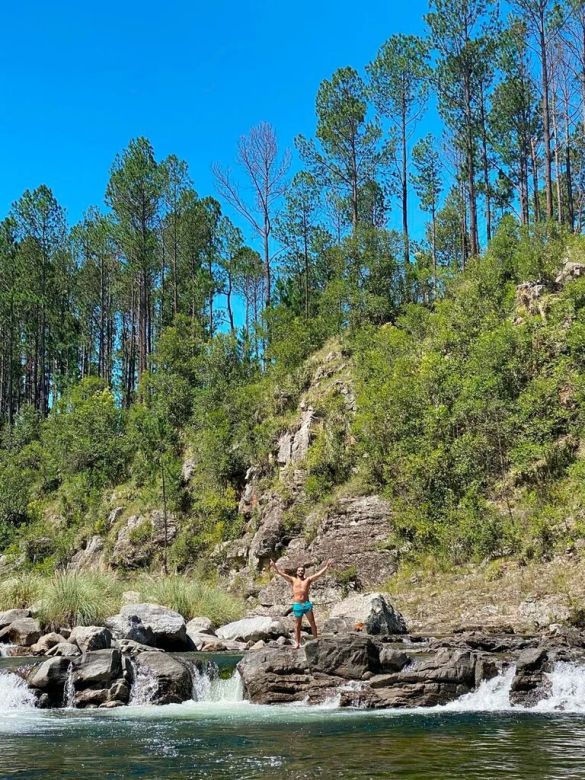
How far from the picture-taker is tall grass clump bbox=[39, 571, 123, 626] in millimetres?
21734

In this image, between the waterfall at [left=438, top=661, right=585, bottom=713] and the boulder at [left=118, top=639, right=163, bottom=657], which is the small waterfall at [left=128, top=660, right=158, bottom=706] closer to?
the boulder at [left=118, top=639, right=163, bottom=657]

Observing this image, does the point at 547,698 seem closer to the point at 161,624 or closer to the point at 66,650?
the point at 66,650

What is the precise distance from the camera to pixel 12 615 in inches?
883

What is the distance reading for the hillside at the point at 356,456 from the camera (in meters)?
22.8

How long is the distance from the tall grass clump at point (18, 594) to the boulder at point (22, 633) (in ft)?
10.6

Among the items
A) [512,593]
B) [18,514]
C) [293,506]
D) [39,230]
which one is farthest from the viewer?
[39,230]

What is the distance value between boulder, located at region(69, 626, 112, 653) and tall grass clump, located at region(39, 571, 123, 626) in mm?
3711

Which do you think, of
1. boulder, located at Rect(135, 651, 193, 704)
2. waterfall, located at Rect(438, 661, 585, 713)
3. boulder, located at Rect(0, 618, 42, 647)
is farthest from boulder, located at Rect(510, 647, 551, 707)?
boulder, located at Rect(0, 618, 42, 647)

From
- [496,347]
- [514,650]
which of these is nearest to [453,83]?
[496,347]

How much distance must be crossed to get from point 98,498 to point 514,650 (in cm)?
2759

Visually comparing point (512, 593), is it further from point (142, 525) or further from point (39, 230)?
point (39, 230)

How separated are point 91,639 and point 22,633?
475 cm

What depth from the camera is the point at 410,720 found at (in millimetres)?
11555

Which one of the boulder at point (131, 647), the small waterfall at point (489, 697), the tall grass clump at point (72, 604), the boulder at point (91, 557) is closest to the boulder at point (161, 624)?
the boulder at point (131, 647)
